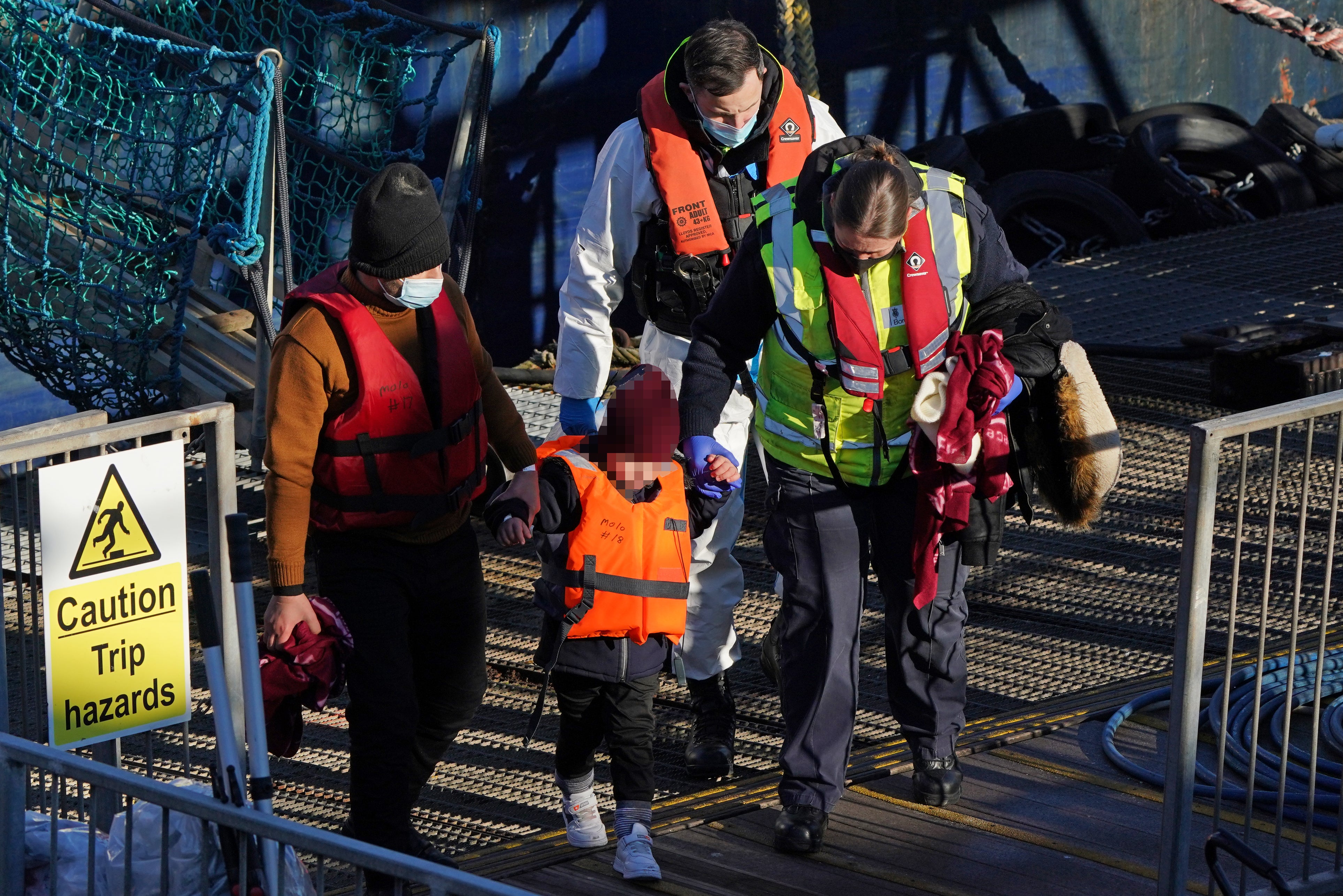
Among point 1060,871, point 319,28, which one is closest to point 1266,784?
point 1060,871

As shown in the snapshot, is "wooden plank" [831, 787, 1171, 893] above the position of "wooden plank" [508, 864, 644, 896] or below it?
above

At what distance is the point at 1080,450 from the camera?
4.24 m

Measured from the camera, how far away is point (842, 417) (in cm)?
419

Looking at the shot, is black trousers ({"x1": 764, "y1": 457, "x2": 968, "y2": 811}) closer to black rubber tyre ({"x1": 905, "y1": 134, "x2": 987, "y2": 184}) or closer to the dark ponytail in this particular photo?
the dark ponytail

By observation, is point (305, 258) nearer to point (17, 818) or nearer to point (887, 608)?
point (887, 608)

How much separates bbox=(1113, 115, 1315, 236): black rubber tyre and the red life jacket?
816 cm

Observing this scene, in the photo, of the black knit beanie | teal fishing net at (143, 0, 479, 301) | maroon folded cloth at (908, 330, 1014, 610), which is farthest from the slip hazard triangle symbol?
teal fishing net at (143, 0, 479, 301)

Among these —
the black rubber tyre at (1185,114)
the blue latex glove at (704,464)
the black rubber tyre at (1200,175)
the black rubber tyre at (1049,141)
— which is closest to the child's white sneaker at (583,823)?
the blue latex glove at (704,464)

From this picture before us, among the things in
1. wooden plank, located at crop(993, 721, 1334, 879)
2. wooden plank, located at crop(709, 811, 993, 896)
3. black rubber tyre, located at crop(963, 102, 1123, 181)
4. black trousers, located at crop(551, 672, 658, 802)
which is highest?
black rubber tyre, located at crop(963, 102, 1123, 181)

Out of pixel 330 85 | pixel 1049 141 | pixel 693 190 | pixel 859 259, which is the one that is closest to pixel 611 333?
pixel 693 190

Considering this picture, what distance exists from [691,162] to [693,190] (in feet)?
0.25

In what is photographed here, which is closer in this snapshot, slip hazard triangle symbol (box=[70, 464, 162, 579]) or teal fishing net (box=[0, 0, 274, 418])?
slip hazard triangle symbol (box=[70, 464, 162, 579])

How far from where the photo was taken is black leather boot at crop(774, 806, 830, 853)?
4.20m

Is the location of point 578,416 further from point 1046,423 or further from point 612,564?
point 1046,423
